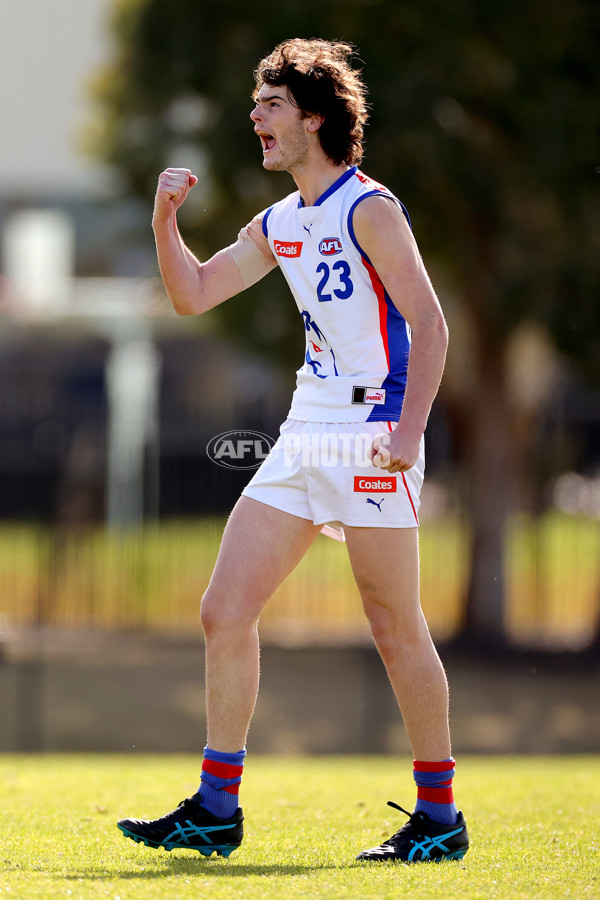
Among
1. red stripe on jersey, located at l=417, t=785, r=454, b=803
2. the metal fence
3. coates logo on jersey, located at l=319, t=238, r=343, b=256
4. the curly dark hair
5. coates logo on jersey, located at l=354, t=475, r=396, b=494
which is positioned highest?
the curly dark hair

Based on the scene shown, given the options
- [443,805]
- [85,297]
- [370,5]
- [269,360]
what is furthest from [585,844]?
[85,297]

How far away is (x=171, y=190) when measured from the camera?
3902 millimetres

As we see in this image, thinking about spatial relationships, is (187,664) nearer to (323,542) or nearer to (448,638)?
(448,638)

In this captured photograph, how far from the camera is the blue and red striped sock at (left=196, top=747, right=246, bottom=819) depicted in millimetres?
3748

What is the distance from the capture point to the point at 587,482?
49.9 feet

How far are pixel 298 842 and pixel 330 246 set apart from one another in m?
1.83

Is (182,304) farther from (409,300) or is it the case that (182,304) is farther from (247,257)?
(409,300)

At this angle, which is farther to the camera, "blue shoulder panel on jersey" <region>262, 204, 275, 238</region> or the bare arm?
"blue shoulder panel on jersey" <region>262, 204, 275, 238</region>

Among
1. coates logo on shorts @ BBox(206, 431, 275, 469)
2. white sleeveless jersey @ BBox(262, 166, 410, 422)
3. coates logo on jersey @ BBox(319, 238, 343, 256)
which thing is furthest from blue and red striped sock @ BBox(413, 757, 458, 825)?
coates logo on jersey @ BBox(319, 238, 343, 256)

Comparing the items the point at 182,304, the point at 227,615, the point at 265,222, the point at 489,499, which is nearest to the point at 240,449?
the point at 182,304

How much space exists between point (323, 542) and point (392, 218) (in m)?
14.2

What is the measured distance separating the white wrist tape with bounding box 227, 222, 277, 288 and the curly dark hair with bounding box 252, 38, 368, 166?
1.41 feet

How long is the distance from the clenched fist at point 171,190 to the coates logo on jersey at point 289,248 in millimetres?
311

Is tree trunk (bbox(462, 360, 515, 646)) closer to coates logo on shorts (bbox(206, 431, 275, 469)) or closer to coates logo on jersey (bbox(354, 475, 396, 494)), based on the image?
coates logo on shorts (bbox(206, 431, 275, 469))
